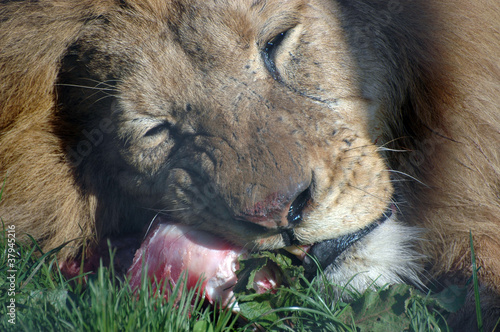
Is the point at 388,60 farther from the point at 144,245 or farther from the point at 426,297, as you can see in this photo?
the point at 144,245

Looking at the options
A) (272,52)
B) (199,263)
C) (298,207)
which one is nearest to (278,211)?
(298,207)

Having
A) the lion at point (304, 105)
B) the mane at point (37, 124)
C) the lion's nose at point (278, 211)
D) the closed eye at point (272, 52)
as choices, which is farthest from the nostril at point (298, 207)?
the mane at point (37, 124)

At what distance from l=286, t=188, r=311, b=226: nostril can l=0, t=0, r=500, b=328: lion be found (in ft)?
0.40

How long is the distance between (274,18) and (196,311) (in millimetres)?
1251

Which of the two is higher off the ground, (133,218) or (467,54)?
(467,54)

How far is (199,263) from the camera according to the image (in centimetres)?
214

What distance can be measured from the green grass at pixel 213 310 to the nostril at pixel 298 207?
0.26m

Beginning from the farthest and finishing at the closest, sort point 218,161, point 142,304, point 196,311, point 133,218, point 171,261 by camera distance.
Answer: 1. point 133,218
2. point 171,261
3. point 218,161
4. point 196,311
5. point 142,304

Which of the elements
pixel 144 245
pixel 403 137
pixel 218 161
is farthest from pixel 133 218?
pixel 403 137

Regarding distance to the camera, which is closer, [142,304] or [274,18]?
[142,304]

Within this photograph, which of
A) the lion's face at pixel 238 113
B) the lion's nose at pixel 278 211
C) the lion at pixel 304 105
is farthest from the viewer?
the lion at pixel 304 105

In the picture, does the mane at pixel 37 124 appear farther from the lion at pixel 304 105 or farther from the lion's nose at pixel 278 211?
the lion's nose at pixel 278 211

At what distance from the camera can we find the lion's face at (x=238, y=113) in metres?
1.98

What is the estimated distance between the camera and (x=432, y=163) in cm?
233
